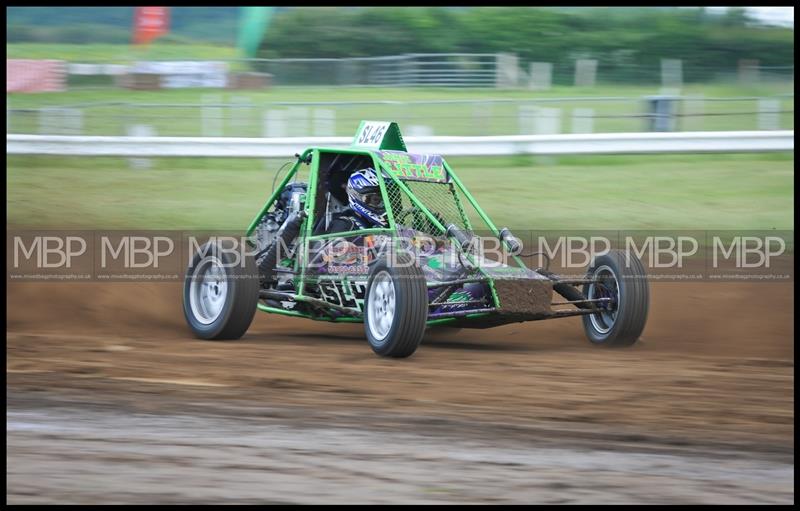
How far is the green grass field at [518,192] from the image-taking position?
43.7ft

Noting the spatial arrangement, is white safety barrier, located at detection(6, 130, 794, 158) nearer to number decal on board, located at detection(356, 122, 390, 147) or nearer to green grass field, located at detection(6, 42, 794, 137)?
green grass field, located at detection(6, 42, 794, 137)

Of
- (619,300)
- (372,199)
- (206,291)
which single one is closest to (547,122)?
(372,199)

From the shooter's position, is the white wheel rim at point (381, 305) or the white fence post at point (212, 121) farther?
the white fence post at point (212, 121)

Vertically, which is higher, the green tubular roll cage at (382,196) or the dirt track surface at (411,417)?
the green tubular roll cage at (382,196)

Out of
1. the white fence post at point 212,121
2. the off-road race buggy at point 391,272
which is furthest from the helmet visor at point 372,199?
the white fence post at point 212,121

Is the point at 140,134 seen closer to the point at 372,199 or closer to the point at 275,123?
the point at 275,123

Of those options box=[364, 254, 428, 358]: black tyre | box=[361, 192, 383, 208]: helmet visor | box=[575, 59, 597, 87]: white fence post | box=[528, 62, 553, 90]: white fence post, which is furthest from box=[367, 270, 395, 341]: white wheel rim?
box=[575, 59, 597, 87]: white fence post

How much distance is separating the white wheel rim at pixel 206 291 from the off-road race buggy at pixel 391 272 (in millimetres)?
12

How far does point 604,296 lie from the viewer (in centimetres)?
861

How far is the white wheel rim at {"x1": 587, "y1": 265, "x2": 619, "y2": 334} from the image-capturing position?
8.38 meters

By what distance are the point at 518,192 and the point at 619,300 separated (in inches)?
234

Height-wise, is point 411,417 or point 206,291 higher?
point 206,291

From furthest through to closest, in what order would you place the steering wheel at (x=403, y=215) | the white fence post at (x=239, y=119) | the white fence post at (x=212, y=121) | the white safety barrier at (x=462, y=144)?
the white fence post at (x=212, y=121) < the white fence post at (x=239, y=119) < the white safety barrier at (x=462, y=144) < the steering wheel at (x=403, y=215)

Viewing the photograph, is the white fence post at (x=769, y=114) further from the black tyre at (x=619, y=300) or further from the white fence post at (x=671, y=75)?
the black tyre at (x=619, y=300)
